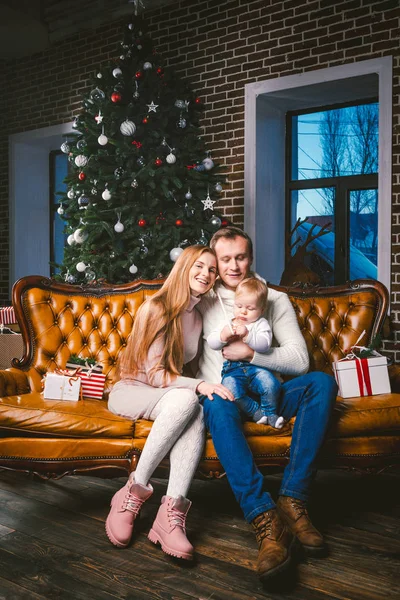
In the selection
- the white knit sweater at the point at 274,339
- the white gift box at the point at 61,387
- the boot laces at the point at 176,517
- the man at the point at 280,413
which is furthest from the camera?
the white gift box at the point at 61,387

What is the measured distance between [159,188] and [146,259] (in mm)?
580

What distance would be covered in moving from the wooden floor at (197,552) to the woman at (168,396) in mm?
116

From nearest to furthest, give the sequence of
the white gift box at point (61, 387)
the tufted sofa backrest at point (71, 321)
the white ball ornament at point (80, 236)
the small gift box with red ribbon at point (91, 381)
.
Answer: the white gift box at point (61, 387) → the small gift box with red ribbon at point (91, 381) → the tufted sofa backrest at point (71, 321) → the white ball ornament at point (80, 236)

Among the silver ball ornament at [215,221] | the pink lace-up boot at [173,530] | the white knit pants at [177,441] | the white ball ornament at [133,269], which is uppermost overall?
the silver ball ornament at [215,221]

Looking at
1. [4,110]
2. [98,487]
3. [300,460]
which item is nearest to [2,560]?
[98,487]

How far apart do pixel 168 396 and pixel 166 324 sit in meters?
0.32

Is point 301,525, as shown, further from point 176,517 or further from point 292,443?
point 176,517

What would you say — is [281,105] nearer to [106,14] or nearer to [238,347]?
[106,14]

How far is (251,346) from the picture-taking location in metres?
2.62

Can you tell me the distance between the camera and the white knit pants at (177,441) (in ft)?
7.75

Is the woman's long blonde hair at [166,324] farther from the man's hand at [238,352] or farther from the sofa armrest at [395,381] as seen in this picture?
the sofa armrest at [395,381]

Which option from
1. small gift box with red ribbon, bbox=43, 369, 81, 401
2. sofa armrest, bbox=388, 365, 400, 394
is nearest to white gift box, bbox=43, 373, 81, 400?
small gift box with red ribbon, bbox=43, 369, 81, 401

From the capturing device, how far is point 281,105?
18.7 ft

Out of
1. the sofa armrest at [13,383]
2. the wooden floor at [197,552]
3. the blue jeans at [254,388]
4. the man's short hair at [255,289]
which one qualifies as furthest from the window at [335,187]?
the sofa armrest at [13,383]
